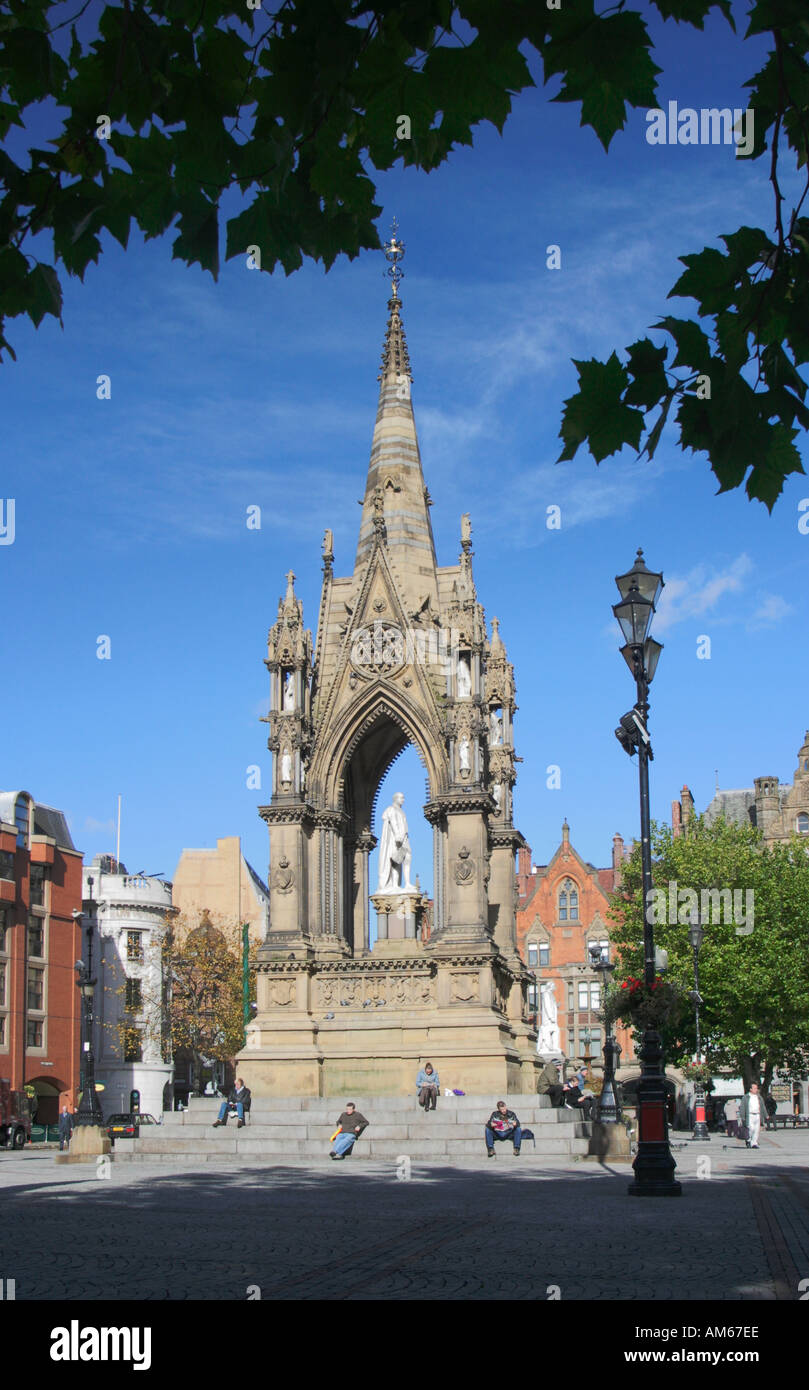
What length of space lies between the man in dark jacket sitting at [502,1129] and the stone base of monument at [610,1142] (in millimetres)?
1317

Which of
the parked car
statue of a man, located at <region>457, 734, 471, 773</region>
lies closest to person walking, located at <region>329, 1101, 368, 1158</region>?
statue of a man, located at <region>457, 734, 471, 773</region>

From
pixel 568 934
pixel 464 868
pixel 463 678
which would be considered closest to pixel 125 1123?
pixel 464 868

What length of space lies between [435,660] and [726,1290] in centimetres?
2353

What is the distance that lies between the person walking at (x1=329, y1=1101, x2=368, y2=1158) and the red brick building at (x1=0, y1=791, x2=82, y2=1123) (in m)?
33.3

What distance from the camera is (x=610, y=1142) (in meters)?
23.8

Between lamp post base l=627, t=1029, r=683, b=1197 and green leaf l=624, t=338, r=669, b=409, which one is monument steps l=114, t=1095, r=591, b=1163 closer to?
lamp post base l=627, t=1029, r=683, b=1197

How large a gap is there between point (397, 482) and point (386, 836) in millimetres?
8753

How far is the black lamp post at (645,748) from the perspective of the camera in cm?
1711

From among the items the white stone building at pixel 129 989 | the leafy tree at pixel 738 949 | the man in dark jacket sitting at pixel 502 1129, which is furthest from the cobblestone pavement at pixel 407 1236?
the white stone building at pixel 129 989

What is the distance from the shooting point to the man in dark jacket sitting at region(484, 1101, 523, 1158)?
23578 millimetres

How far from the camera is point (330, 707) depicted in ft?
106

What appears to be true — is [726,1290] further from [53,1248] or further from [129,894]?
[129,894]

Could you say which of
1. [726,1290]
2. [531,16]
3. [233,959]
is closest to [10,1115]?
[233,959]

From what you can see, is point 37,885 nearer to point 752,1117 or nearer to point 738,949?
point 738,949
